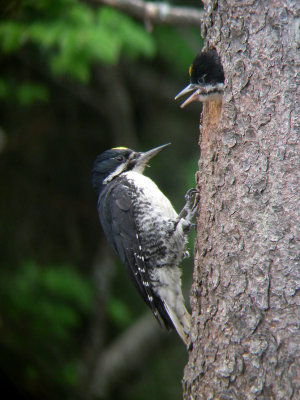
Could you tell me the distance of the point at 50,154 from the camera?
709cm

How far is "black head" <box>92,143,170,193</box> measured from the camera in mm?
4309

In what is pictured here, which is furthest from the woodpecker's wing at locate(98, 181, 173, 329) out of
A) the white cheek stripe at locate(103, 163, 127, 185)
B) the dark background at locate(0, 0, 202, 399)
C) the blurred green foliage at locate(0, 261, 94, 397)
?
the blurred green foliage at locate(0, 261, 94, 397)

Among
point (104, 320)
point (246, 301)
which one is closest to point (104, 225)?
point (246, 301)

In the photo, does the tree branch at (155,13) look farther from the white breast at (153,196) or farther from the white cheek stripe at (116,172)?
the white breast at (153,196)

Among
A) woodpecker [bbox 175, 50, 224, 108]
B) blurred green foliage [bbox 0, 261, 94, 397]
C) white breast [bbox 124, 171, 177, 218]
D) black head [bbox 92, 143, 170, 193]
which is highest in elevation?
woodpecker [bbox 175, 50, 224, 108]

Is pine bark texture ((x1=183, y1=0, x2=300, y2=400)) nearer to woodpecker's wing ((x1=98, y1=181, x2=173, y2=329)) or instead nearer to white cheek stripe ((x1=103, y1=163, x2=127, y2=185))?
woodpecker's wing ((x1=98, y1=181, x2=173, y2=329))

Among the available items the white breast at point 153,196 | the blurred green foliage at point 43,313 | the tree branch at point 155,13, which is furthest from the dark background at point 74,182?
the white breast at point 153,196

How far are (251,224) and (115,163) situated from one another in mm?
1719

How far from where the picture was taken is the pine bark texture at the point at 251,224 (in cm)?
262

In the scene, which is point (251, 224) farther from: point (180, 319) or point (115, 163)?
point (115, 163)

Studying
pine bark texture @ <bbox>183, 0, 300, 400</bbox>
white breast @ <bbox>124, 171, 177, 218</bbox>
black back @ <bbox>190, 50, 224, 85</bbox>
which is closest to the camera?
pine bark texture @ <bbox>183, 0, 300, 400</bbox>

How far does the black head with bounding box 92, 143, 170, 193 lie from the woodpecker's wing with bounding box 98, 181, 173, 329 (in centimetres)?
21

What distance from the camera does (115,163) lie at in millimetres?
4316

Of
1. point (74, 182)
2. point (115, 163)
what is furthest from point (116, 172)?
point (74, 182)
